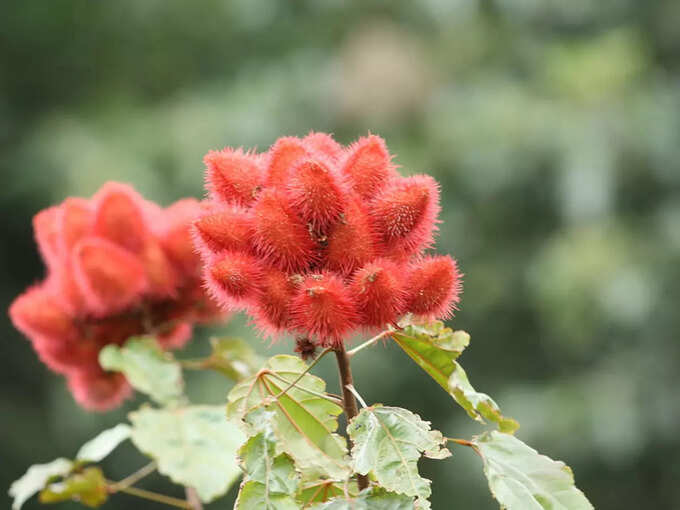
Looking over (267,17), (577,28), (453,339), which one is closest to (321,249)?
(453,339)

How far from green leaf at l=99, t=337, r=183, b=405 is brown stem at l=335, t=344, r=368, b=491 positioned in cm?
46

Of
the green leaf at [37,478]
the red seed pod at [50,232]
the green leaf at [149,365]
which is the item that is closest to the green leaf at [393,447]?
the green leaf at [149,365]

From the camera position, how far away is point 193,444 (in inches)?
49.8

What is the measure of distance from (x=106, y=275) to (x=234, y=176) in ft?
1.53

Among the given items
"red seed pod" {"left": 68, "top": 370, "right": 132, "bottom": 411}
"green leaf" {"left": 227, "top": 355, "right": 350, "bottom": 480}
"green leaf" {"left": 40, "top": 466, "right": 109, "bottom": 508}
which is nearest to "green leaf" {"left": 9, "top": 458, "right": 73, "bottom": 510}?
"green leaf" {"left": 40, "top": 466, "right": 109, "bottom": 508}

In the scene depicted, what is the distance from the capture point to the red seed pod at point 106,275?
1378 millimetres

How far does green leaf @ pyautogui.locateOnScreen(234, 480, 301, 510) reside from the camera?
888mm

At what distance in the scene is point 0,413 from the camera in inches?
279

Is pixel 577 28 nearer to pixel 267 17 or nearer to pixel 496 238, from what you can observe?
pixel 496 238

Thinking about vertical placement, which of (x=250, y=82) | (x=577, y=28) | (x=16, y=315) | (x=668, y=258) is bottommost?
(x=16, y=315)

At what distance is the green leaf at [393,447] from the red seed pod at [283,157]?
0.83 ft

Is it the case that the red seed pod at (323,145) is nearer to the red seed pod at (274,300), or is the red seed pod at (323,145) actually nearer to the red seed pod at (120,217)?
the red seed pod at (274,300)

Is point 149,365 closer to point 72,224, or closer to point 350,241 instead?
point 72,224

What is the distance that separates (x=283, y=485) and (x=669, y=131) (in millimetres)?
6241
